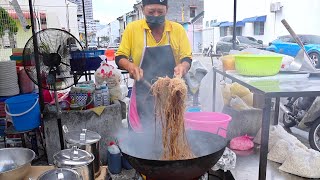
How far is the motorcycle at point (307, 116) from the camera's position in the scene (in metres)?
3.78

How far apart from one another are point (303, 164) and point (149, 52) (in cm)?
196

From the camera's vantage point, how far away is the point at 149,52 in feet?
9.25

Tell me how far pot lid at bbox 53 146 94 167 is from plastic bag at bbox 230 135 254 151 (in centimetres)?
175

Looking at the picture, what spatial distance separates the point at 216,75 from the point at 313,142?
182 centimetres

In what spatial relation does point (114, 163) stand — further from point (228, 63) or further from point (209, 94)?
point (228, 63)

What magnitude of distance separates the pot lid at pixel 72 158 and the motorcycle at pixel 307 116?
3.25m

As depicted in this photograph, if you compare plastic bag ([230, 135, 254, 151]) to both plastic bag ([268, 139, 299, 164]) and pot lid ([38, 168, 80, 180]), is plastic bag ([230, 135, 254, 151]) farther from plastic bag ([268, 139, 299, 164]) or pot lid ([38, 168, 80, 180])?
pot lid ([38, 168, 80, 180])

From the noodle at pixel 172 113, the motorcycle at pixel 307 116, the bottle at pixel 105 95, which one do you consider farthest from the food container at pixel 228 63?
the bottle at pixel 105 95

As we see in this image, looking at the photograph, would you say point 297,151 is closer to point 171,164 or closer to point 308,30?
point 171,164

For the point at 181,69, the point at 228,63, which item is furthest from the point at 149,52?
the point at 228,63

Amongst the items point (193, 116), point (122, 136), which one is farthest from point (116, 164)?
point (122, 136)

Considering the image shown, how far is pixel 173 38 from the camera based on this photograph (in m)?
2.91

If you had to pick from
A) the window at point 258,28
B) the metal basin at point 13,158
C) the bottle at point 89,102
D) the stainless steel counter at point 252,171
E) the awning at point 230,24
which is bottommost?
the stainless steel counter at point 252,171

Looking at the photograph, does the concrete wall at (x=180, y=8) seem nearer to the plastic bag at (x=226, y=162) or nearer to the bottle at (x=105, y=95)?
the bottle at (x=105, y=95)
